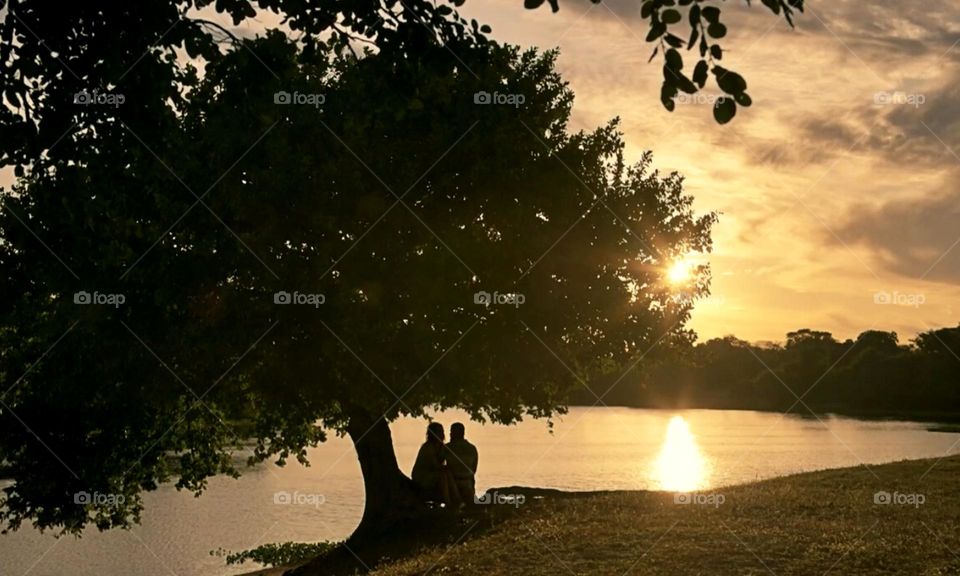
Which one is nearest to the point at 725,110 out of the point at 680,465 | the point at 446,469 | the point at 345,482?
the point at 446,469

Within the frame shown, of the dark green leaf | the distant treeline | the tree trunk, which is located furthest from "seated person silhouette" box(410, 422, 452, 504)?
the distant treeline

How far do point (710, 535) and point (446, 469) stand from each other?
8.03m

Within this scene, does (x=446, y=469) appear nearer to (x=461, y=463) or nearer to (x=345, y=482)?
(x=461, y=463)

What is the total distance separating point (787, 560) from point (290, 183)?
48.3 ft

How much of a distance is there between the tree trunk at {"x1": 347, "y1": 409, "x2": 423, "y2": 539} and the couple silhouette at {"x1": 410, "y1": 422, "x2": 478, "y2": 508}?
3.21m

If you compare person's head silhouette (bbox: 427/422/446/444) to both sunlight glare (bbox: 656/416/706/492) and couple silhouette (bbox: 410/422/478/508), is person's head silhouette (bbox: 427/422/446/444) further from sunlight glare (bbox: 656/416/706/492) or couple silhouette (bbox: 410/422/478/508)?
sunlight glare (bbox: 656/416/706/492)

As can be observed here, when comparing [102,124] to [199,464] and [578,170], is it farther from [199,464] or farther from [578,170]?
[199,464]

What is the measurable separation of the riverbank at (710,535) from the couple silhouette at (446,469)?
70 centimetres

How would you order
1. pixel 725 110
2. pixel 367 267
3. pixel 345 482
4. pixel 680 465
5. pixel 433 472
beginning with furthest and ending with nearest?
pixel 680 465 → pixel 345 482 → pixel 367 267 → pixel 433 472 → pixel 725 110

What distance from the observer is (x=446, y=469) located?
24281mm

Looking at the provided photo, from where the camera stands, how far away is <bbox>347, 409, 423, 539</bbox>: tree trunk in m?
28.6

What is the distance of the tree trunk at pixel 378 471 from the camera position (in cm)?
2865

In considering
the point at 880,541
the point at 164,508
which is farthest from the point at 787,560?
the point at 164,508

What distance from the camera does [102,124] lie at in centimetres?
1267
